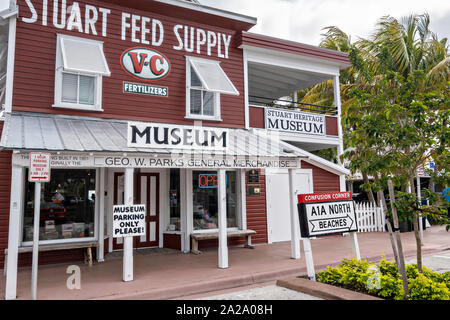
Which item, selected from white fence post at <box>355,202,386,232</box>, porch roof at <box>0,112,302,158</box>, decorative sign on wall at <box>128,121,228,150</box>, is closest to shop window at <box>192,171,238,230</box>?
porch roof at <box>0,112,302,158</box>

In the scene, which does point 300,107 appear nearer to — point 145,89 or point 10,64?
point 145,89

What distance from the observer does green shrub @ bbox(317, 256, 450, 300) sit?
4680 mm

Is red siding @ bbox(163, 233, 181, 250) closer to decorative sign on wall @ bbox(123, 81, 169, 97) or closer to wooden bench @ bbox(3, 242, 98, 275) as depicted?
wooden bench @ bbox(3, 242, 98, 275)

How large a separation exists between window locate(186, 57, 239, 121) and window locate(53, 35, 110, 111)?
99.2 inches

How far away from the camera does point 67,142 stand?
661cm

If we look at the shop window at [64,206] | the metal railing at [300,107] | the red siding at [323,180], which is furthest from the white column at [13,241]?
the red siding at [323,180]

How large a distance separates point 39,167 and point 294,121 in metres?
8.36

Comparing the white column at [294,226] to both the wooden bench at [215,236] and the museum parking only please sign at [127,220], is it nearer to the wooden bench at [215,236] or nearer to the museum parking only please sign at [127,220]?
the wooden bench at [215,236]

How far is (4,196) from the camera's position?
777 cm

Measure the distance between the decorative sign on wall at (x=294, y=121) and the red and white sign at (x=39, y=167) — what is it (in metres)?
7.23

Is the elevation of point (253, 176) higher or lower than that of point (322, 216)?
higher

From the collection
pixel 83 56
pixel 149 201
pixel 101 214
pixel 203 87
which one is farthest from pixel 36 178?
pixel 203 87

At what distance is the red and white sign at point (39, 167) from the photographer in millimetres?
5289
